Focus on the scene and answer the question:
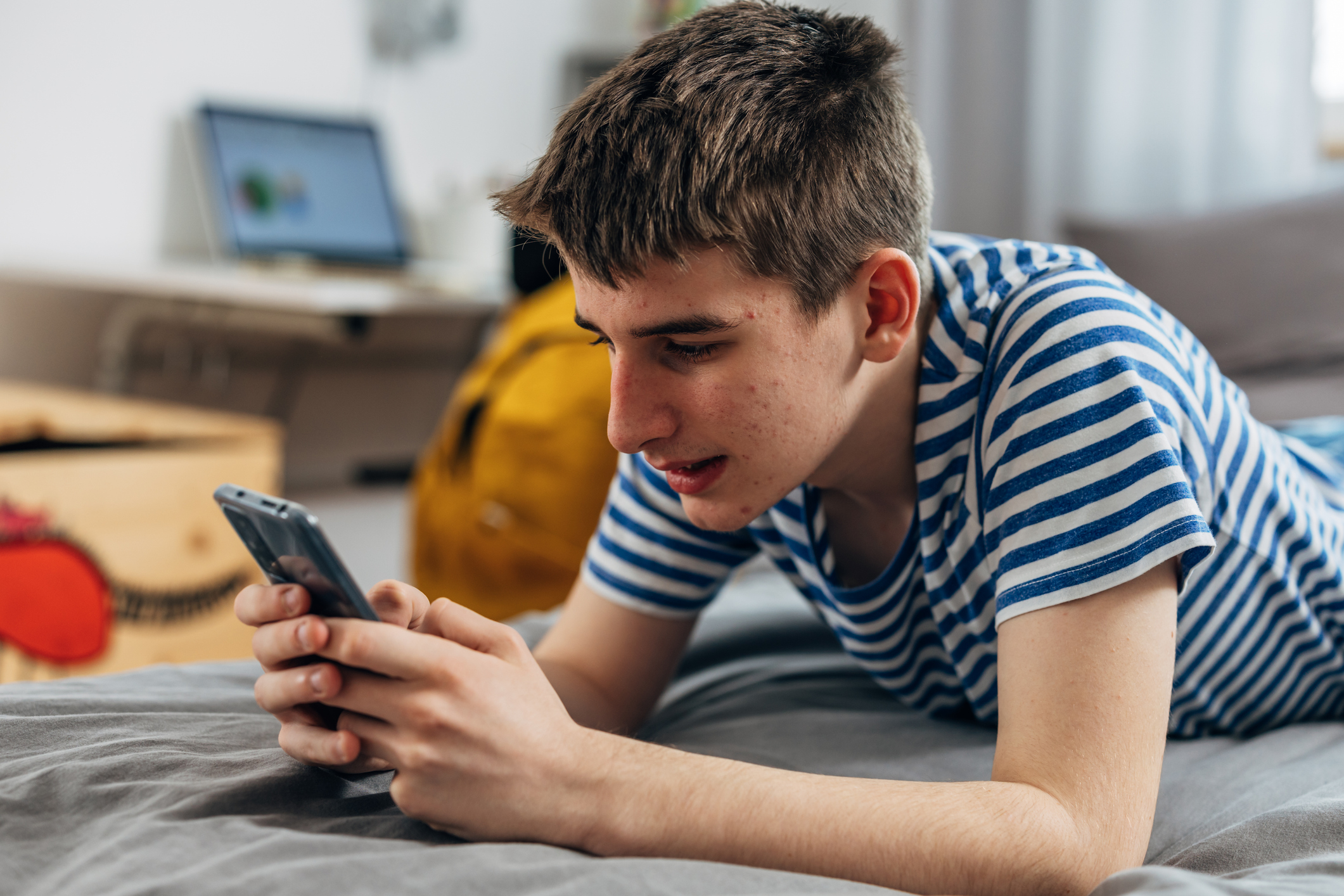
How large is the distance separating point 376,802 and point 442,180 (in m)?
2.65

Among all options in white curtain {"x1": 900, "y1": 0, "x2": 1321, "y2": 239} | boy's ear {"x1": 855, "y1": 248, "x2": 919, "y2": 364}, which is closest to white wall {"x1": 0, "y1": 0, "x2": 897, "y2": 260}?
white curtain {"x1": 900, "y1": 0, "x2": 1321, "y2": 239}

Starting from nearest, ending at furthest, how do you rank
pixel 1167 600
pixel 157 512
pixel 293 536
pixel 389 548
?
pixel 293 536 < pixel 1167 600 < pixel 157 512 < pixel 389 548

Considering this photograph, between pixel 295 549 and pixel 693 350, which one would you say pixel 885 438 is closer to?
pixel 693 350

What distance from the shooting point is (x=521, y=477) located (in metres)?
1.64

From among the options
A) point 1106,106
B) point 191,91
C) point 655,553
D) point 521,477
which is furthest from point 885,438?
point 191,91

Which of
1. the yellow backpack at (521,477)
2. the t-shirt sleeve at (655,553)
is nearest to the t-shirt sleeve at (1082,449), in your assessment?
the t-shirt sleeve at (655,553)

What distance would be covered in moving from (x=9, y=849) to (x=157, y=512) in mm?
1242

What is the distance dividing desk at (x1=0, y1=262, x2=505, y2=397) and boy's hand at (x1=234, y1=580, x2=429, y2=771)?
1.43 m

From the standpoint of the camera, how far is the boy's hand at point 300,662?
0.57 meters

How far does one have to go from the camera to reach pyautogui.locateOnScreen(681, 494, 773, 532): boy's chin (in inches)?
29.0

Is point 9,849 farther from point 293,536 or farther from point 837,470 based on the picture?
point 837,470

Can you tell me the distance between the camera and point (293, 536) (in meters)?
0.53

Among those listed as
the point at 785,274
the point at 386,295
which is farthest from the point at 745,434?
the point at 386,295

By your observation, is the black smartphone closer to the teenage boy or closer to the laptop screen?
the teenage boy
